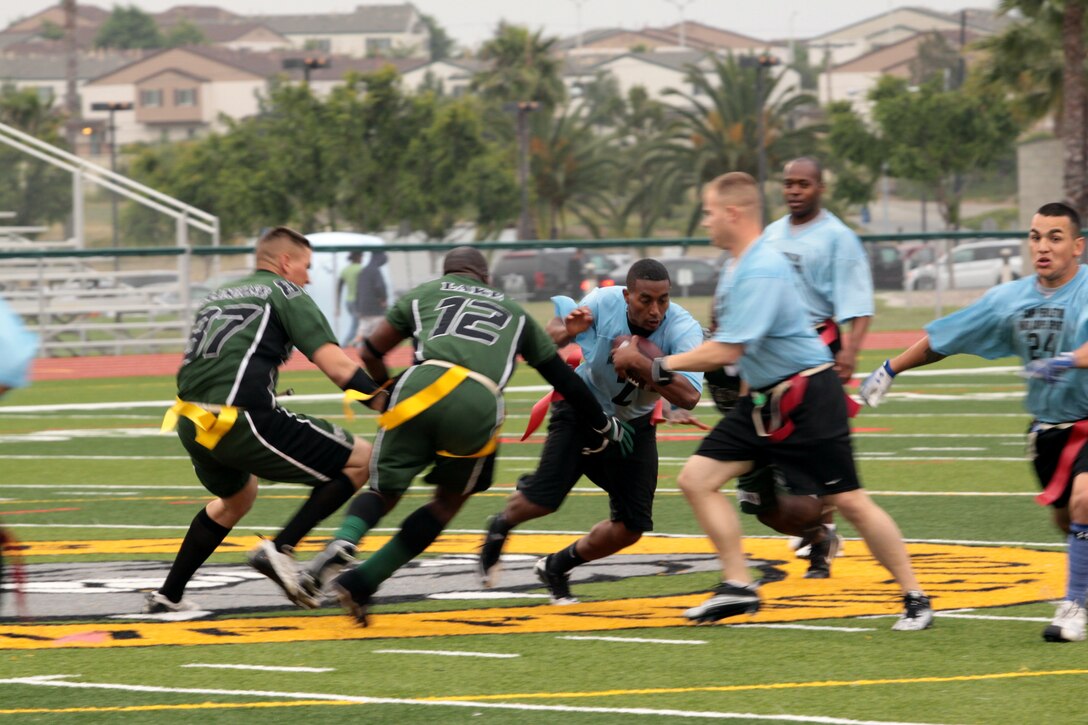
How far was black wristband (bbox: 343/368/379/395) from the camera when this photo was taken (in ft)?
23.3

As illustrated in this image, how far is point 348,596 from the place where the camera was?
22.6ft

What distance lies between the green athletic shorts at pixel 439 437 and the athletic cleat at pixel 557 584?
901mm

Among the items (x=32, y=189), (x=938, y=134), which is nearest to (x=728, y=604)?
(x=32, y=189)

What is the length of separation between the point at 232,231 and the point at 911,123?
81.2 feet

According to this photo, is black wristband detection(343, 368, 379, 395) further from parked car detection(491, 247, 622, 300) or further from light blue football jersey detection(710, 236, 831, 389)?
parked car detection(491, 247, 622, 300)

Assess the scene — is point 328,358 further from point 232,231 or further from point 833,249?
point 232,231

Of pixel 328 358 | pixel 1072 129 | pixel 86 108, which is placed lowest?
pixel 328 358

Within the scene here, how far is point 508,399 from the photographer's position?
19.6 m

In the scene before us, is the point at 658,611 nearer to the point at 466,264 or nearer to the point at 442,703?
the point at 466,264

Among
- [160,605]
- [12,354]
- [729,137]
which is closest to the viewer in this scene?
[12,354]

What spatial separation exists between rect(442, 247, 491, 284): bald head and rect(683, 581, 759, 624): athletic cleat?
5.41 ft

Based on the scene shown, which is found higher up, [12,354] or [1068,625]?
[12,354]

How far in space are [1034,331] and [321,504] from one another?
313cm

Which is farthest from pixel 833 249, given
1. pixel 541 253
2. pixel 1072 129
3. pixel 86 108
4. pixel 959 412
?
pixel 86 108
